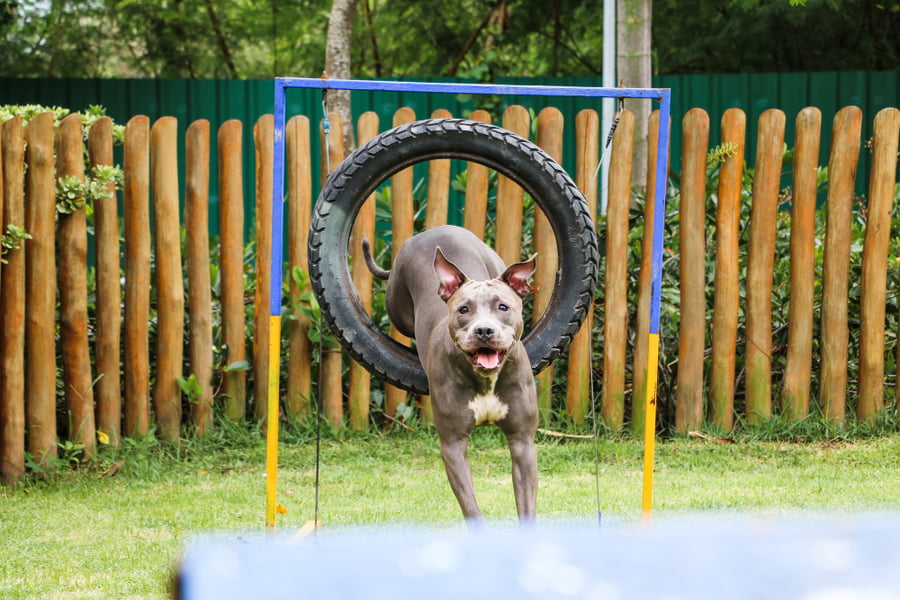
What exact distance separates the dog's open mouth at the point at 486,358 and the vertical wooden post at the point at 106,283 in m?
2.90

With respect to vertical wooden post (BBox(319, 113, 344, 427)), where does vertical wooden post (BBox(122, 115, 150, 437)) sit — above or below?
above

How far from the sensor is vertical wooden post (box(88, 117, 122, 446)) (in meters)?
6.05

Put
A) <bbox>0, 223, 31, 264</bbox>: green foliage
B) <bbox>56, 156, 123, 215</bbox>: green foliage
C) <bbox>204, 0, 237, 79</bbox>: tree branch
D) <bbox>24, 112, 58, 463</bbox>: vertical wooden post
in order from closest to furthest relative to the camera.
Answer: <bbox>0, 223, 31, 264</bbox>: green foliage, <bbox>24, 112, 58, 463</bbox>: vertical wooden post, <bbox>56, 156, 123, 215</bbox>: green foliage, <bbox>204, 0, 237, 79</bbox>: tree branch

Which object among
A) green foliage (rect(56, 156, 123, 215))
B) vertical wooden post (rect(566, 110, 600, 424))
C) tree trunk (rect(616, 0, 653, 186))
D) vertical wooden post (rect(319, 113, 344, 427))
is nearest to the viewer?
green foliage (rect(56, 156, 123, 215))

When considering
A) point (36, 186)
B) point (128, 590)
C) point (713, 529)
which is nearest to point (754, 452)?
point (128, 590)

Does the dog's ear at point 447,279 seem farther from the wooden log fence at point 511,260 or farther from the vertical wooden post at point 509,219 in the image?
the vertical wooden post at point 509,219

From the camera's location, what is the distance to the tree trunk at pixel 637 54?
25.0 feet

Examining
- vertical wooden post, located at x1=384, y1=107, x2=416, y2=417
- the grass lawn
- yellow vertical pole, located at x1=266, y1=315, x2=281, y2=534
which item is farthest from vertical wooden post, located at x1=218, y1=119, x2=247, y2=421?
yellow vertical pole, located at x1=266, y1=315, x2=281, y2=534

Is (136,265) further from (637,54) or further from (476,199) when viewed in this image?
(637,54)

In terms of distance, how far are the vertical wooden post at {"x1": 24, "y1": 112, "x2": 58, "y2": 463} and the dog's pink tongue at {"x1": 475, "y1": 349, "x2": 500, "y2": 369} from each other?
2.94 metres

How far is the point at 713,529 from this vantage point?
1.23 m

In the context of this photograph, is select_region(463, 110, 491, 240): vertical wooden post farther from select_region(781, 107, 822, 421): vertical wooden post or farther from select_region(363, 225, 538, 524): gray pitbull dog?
select_region(363, 225, 538, 524): gray pitbull dog

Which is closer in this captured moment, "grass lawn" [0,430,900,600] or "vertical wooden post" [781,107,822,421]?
"grass lawn" [0,430,900,600]

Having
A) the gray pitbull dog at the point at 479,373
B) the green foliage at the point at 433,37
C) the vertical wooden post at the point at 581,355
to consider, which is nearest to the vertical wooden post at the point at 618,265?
the vertical wooden post at the point at 581,355
